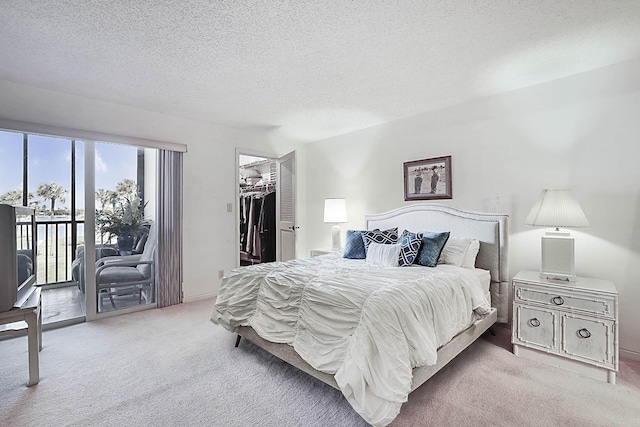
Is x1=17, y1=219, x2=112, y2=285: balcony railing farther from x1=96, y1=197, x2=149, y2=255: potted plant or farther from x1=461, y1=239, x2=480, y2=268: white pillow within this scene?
x1=461, y1=239, x2=480, y2=268: white pillow

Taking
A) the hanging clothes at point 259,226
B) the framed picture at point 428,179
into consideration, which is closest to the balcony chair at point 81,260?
the hanging clothes at point 259,226

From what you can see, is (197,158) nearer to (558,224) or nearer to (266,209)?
(266,209)

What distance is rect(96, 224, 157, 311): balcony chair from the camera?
3.49 metres

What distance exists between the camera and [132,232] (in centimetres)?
374

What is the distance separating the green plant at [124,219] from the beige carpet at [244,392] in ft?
4.26

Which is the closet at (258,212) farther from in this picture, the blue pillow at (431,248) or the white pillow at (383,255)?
the blue pillow at (431,248)

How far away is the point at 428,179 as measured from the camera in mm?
3693

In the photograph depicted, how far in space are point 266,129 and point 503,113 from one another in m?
3.02

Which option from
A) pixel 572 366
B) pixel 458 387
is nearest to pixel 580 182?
pixel 572 366

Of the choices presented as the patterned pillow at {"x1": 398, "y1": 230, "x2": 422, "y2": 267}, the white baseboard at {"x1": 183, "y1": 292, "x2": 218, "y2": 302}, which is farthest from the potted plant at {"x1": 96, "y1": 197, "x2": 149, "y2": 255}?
the patterned pillow at {"x1": 398, "y1": 230, "x2": 422, "y2": 267}

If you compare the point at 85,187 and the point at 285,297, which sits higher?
the point at 85,187

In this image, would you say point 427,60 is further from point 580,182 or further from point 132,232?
point 132,232

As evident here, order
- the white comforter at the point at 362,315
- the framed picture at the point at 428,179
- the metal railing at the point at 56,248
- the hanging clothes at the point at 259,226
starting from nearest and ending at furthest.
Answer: the white comforter at the point at 362,315
the metal railing at the point at 56,248
the framed picture at the point at 428,179
the hanging clothes at the point at 259,226

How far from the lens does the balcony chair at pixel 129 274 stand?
349cm
